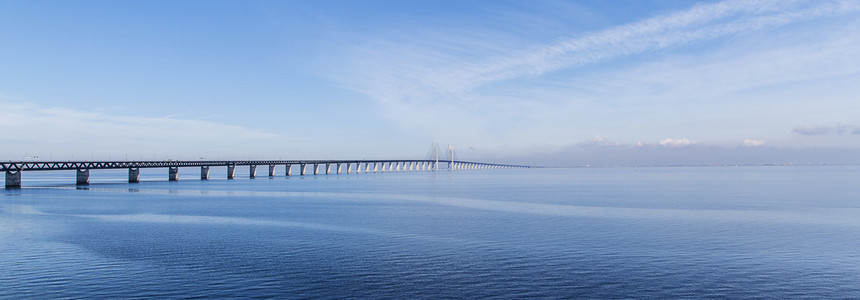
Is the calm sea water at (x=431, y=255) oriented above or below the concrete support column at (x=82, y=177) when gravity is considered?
below

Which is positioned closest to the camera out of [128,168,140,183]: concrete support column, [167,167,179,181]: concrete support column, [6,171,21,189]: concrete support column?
[6,171,21,189]: concrete support column

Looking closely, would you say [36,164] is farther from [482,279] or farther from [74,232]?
[482,279]

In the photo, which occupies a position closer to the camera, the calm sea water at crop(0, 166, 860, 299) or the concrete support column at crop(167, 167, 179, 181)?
the calm sea water at crop(0, 166, 860, 299)

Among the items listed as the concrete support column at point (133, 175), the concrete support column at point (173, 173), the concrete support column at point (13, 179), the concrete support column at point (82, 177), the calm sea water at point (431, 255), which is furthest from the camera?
the concrete support column at point (173, 173)

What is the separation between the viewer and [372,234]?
41.1m

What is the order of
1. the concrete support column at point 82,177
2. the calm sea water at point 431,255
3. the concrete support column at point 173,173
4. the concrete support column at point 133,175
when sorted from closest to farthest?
the calm sea water at point 431,255 → the concrete support column at point 82,177 → the concrete support column at point 133,175 → the concrete support column at point 173,173

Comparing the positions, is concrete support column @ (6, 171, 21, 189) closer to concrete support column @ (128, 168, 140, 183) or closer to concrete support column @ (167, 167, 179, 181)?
concrete support column @ (128, 168, 140, 183)

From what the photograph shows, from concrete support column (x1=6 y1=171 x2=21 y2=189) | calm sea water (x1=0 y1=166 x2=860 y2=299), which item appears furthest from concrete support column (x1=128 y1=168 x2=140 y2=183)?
calm sea water (x1=0 y1=166 x2=860 y2=299)

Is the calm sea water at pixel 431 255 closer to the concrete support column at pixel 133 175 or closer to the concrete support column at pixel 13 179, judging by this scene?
the concrete support column at pixel 13 179

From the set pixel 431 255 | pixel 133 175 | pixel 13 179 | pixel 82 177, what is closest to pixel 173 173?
pixel 133 175

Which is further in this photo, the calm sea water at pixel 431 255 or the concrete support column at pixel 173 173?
the concrete support column at pixel 173 173

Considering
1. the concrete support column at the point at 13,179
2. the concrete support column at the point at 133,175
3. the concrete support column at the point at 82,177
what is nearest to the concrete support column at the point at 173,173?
the concrete support column at the point at 133,175

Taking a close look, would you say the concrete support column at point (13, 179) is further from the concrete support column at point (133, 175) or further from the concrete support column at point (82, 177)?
the concrete support column at point (133, 175)

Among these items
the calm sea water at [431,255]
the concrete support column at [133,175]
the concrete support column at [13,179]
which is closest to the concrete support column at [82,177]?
the concrete support column at [133,175]
